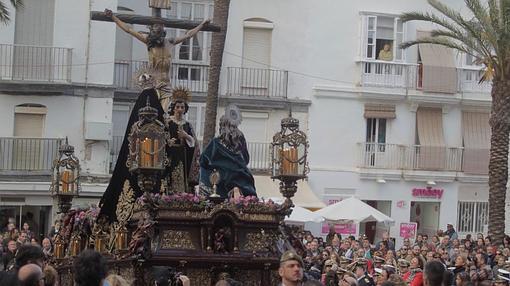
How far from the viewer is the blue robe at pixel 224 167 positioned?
16.6 m

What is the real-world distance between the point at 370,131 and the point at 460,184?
3448mm

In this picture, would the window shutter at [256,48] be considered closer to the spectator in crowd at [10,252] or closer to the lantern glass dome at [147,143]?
the spectator in crowd at [10,252]

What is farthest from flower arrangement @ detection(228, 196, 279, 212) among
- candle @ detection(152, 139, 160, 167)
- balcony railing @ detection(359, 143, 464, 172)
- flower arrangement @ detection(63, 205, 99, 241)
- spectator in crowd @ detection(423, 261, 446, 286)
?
balcony railing @ detection(359, 143, 464, 172)

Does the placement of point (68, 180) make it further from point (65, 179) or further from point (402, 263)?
point (402, 263)

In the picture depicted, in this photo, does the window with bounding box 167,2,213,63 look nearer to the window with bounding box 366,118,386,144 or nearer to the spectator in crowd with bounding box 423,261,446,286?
the window with bounding box 366,118,386,144

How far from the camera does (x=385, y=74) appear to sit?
38.2 meters

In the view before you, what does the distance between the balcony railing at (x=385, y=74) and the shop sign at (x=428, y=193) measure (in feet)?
10.6

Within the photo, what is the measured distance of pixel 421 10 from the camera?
3916 cm

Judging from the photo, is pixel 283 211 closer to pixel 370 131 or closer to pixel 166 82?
pixel 166 82

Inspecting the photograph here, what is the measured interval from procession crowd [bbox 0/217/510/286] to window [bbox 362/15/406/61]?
7.83m

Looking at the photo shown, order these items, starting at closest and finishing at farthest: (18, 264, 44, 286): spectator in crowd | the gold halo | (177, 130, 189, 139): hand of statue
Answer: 1. (18, 264, 44, 286): spectator in crowd
2. the gold halo
3. (177, 130, 189, 139): hand of statue

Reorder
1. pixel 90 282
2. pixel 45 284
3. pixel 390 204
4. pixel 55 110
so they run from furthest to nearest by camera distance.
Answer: pixel 390 204 → pixel 55 110 → pixel 45 284 → pixel 90 282

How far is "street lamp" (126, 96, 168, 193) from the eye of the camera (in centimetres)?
1497

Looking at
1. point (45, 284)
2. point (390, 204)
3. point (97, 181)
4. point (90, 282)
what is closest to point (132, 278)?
point (45, 284)
